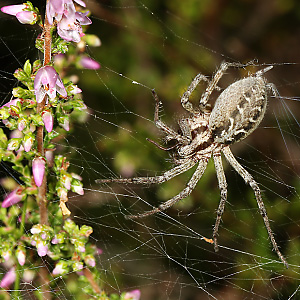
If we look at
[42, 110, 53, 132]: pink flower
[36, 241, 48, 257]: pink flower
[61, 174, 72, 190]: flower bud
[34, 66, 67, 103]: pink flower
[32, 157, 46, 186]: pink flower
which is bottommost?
[36, 241, 48, 257]: pink flower

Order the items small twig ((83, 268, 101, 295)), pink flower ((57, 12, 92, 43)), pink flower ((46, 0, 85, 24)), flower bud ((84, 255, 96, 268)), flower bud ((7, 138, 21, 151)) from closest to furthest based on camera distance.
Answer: pink flower ((46, 0, 85, 24)), pink flower ((57, 12, 92, 43)), flower bud ((7, 138, 21, 151)), flower bud ((84, 255, 96, 268)), small twig ((83, 268, 101, 295))

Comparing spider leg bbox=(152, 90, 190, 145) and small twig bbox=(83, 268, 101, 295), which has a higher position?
spider leg bbox=(152, 90, 190, 145)

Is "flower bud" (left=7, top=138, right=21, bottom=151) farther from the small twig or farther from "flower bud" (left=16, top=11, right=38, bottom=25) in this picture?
the small twig

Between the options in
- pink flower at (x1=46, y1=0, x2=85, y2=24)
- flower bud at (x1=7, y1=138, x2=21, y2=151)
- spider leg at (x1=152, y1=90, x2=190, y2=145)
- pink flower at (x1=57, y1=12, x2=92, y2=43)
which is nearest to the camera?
pink flower at (x1=46, y1=0, x2=85, y2=24)

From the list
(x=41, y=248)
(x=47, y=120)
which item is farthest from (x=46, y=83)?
(x=41, y=248)

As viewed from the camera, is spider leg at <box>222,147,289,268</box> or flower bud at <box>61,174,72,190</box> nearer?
flower bud at <box>61,174,72,190</box>

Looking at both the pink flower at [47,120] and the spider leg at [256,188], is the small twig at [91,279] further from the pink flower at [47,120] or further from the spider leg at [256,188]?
the spider leg at [256,188]

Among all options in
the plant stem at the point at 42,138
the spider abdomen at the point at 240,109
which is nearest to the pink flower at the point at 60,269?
the plant stem at the point at 42,138

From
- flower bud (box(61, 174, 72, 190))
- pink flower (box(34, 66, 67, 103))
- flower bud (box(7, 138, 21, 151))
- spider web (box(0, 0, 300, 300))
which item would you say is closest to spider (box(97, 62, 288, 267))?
spider web (box(0, 0, 300, 300))
